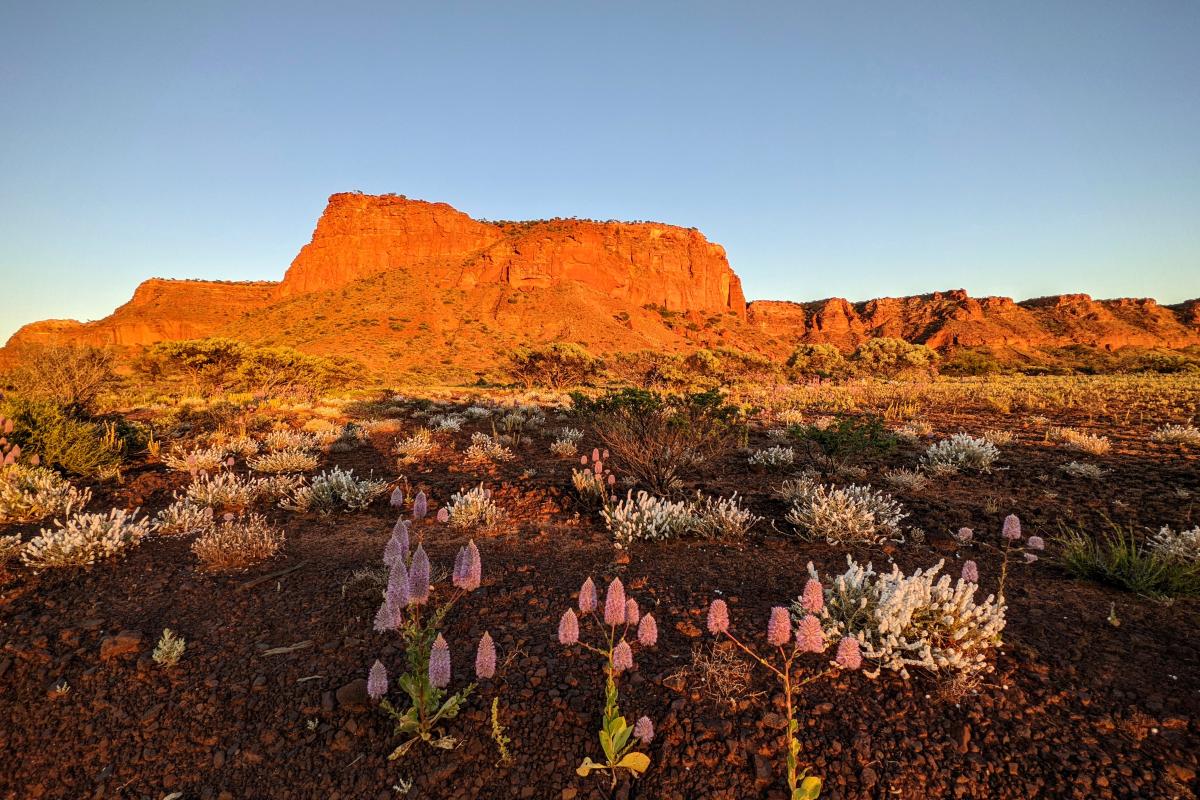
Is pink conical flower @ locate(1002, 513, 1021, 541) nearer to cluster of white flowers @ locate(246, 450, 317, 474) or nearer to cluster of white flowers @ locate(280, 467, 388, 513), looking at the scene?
cluster of white flowers @ locate(280, 467, 388, 513)

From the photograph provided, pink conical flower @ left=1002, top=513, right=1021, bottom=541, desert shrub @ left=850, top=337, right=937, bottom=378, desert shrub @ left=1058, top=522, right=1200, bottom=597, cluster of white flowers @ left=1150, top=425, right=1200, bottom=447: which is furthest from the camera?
desert shrub @ left=850, top=337, right=937, bottom=378

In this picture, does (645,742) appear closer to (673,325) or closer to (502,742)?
(502,742)

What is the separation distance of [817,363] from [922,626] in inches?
1174

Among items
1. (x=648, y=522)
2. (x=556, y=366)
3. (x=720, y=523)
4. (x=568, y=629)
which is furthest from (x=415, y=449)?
(x=556, y=366)

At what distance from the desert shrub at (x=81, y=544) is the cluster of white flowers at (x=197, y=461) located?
258 centimetres

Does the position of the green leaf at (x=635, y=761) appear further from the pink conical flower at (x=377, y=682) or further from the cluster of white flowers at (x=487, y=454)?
the cluster of white flowers at (x=487, y=454)

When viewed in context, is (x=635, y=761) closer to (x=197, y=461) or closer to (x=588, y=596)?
(x=588, y=596)

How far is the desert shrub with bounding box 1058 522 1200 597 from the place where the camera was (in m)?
3.22

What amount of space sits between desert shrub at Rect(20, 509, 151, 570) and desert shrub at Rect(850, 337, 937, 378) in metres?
31.3

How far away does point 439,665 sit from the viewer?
2.14m

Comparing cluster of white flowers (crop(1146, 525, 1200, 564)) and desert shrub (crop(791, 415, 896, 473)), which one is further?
desert shrub (crop(791, 415, 896, 473))

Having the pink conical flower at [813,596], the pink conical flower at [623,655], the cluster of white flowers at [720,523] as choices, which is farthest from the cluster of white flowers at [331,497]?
the pink conical flower at [813,596]

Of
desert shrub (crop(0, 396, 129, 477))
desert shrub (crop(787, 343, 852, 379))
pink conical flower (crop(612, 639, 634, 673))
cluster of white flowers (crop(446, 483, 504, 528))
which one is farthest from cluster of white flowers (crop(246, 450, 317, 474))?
desert shrub (crop(787, 343, 852, 379))

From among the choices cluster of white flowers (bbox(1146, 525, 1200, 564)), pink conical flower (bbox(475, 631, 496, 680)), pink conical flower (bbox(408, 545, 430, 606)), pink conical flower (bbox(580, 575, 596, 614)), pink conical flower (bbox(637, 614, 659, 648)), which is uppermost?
pink conical flower (bbox(408, 545, 430, 606))
